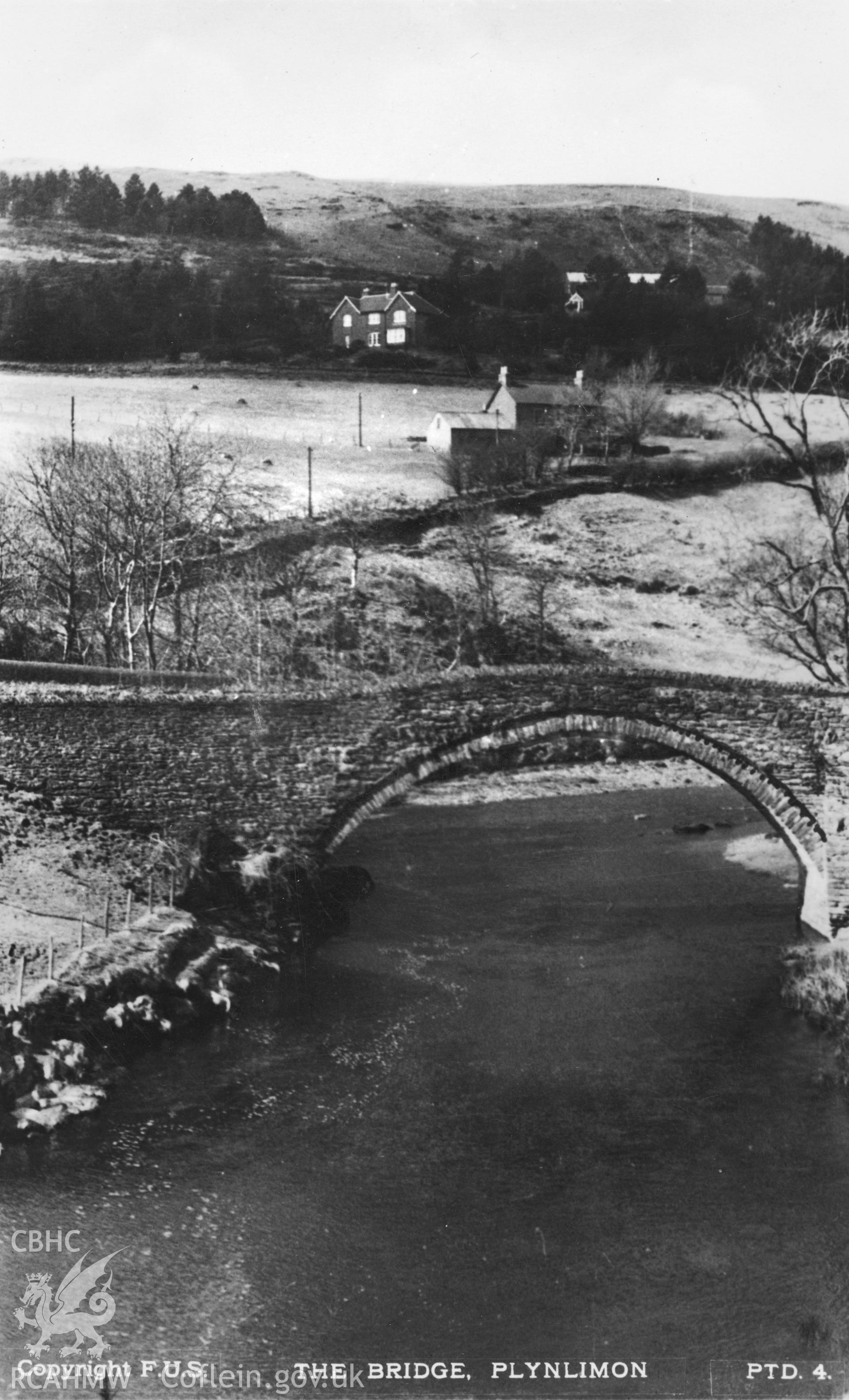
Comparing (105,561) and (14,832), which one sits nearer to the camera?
(14,832)

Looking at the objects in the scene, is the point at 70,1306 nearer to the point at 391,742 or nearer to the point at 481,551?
the point at 391,742

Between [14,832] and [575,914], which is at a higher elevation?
[14,832]

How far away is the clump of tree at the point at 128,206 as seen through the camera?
677 cm

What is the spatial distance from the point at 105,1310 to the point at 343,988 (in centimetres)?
269

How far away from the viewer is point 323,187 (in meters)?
6.84

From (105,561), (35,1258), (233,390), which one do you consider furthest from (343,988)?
(233,390)

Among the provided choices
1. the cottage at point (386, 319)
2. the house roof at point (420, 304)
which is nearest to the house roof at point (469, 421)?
the cottage at point (386, 319)

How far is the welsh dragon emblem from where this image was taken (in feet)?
17.5

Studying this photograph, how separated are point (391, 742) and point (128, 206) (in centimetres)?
385

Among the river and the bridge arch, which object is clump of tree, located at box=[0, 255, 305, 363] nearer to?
the bridge arch

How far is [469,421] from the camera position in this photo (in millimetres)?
7277

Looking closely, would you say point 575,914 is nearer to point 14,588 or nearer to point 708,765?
point 708,765

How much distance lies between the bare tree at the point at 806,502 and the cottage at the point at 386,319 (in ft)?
7.18

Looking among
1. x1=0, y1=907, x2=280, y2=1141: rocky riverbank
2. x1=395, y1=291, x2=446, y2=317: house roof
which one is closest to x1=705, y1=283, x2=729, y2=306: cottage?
x1=395, y1=291, x2=446, y2=317: house roof
